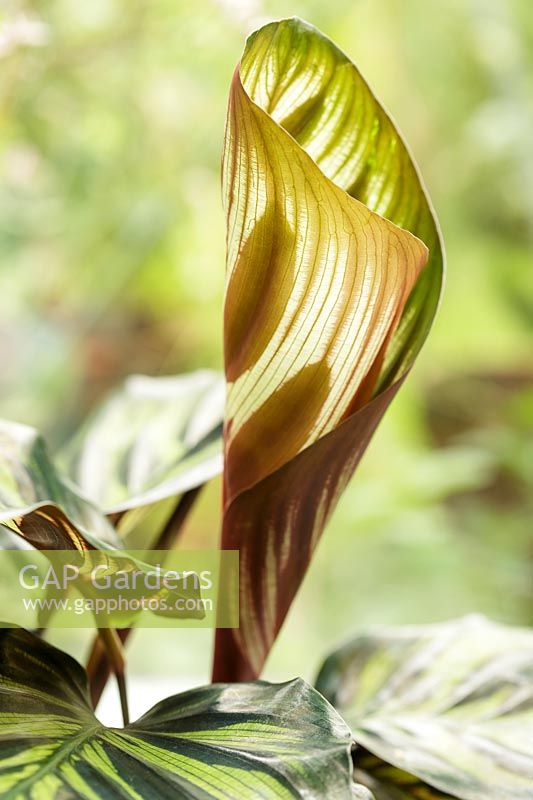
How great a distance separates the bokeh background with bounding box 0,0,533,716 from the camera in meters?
1.41

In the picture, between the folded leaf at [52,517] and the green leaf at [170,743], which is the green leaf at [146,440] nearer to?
the folded leaf at [52,517]

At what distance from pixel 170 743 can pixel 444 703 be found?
22cm

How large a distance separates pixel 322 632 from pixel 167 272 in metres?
0.92

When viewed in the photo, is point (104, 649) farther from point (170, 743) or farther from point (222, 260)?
point (222, 260)

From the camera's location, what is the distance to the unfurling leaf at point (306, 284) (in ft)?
1.27

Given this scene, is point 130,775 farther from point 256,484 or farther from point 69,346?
point 69,346

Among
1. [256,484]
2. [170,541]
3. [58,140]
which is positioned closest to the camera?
[256,484]

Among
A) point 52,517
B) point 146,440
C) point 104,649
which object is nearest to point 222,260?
point 146,440

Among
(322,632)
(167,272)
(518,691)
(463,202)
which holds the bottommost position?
(322,632)

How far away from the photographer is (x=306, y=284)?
A: 41cm

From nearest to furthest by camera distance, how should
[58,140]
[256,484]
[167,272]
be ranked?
[256,484] → [58,140] → [167,272]

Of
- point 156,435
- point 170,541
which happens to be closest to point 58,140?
point 156,435

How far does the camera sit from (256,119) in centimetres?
36

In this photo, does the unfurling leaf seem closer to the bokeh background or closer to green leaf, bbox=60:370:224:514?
green leaf, bbox=60:370:224:514
